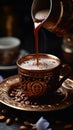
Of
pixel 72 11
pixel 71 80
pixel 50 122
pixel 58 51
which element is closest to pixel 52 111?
pixel 50 122

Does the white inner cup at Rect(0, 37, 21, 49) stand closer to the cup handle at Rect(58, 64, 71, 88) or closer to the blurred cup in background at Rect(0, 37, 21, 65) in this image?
the blurred cup in background at Rect(0, 37, 21, 65)

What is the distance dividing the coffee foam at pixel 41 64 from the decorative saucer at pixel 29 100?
78 mm

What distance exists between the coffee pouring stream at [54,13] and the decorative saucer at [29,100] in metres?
0.17

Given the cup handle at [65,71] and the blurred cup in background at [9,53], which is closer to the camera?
the cup handle at [65,71]

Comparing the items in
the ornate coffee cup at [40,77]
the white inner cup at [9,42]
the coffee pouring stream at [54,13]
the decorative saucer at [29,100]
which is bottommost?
the white inner cup at [9,42]

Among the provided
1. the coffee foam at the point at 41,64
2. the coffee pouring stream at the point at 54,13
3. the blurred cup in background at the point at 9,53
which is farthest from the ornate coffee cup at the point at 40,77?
the blurred cup in background at the point at 9,53

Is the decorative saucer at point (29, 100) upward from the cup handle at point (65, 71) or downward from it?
downward

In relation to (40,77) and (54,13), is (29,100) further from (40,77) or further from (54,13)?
(54,13)

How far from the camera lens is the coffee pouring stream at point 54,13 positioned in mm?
977

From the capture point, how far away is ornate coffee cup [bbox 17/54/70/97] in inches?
37.3

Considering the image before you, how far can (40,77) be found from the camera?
949 mm

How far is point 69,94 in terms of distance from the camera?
3.24ft

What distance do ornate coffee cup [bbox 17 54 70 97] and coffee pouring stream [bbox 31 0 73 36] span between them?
0.11 meters

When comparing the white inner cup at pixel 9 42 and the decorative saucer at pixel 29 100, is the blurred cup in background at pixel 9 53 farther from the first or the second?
the decorative saucer at pixel 29 100
